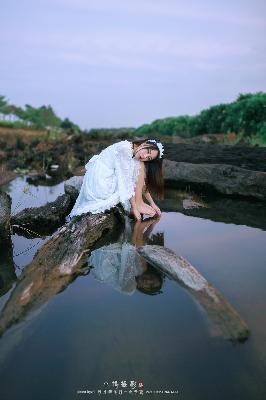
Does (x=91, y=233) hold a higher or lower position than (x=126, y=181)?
lower

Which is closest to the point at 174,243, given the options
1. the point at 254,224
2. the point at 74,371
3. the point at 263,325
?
the point at 254,224

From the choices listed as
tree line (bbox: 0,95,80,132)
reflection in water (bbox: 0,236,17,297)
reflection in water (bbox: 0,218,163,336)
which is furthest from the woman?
tree line (bbox: 0,95,80,132)

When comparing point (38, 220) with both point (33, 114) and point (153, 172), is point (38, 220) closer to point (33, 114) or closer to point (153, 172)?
point (153, 172)

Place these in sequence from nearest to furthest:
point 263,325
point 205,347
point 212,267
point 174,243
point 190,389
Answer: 1. point 190,389
2. point 205,347
3. point 263,325
4. point 212,267
5. point 174,243

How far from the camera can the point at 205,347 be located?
2562 mm

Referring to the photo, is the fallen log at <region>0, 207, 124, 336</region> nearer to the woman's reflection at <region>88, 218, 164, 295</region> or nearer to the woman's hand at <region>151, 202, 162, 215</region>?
the woman's reflection at <region>88, 218, 164, 295</region>

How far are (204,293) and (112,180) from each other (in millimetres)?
2759

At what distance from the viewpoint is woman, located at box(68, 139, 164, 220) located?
524 centimetres

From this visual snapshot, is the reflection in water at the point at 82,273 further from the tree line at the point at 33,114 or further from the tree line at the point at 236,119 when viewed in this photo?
the tree line at the point at 33,114

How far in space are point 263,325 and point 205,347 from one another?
1.80ft

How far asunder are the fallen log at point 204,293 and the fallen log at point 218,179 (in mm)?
3580

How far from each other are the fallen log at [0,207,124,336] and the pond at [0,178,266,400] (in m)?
0.02

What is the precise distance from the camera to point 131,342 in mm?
2615

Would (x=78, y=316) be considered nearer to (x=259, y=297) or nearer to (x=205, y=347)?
(x=205, y=347)
